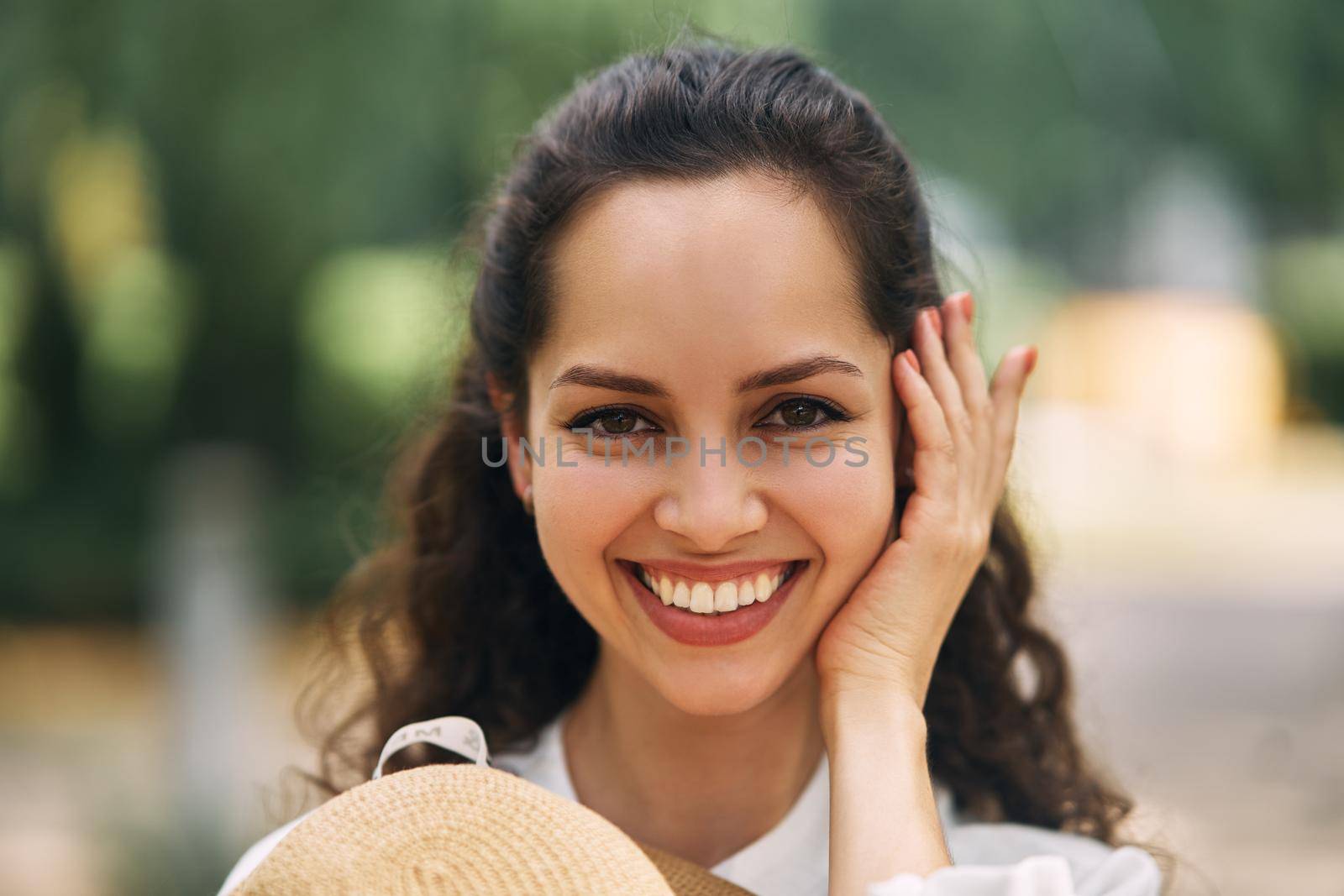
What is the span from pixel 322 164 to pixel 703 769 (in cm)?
412

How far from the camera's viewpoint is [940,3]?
20.6 feet

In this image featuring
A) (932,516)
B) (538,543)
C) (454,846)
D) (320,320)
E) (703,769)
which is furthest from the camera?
(320,320)

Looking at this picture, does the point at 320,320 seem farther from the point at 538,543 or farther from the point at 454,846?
the point at 454,846

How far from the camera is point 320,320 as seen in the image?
20.0ft

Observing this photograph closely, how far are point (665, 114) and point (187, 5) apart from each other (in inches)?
160

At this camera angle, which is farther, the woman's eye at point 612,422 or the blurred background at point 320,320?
the blurred background at point 320,320

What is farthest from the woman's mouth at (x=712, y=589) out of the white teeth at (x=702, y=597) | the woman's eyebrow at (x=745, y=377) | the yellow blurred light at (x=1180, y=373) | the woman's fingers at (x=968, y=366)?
the yellow blurred light at (x=1180, y=373)

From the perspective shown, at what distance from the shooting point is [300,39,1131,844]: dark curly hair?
1854 millimetres

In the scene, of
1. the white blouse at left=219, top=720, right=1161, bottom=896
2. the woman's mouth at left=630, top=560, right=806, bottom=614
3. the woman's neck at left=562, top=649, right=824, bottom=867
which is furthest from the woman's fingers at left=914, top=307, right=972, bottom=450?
the white blouse at left=219, top=720, right=1161, bottom=896

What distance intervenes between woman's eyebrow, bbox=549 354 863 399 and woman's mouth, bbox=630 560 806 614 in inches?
10.3

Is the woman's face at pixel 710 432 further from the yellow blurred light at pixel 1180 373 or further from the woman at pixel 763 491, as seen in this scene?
the yellow blurred light at pixel 1180 373

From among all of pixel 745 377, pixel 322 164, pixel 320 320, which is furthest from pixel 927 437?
pixel 320 320

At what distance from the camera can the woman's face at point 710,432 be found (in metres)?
1.69

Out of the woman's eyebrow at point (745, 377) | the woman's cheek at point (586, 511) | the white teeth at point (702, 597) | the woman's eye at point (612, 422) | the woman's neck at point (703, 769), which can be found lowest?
the woman's neck at point (703, 769)
